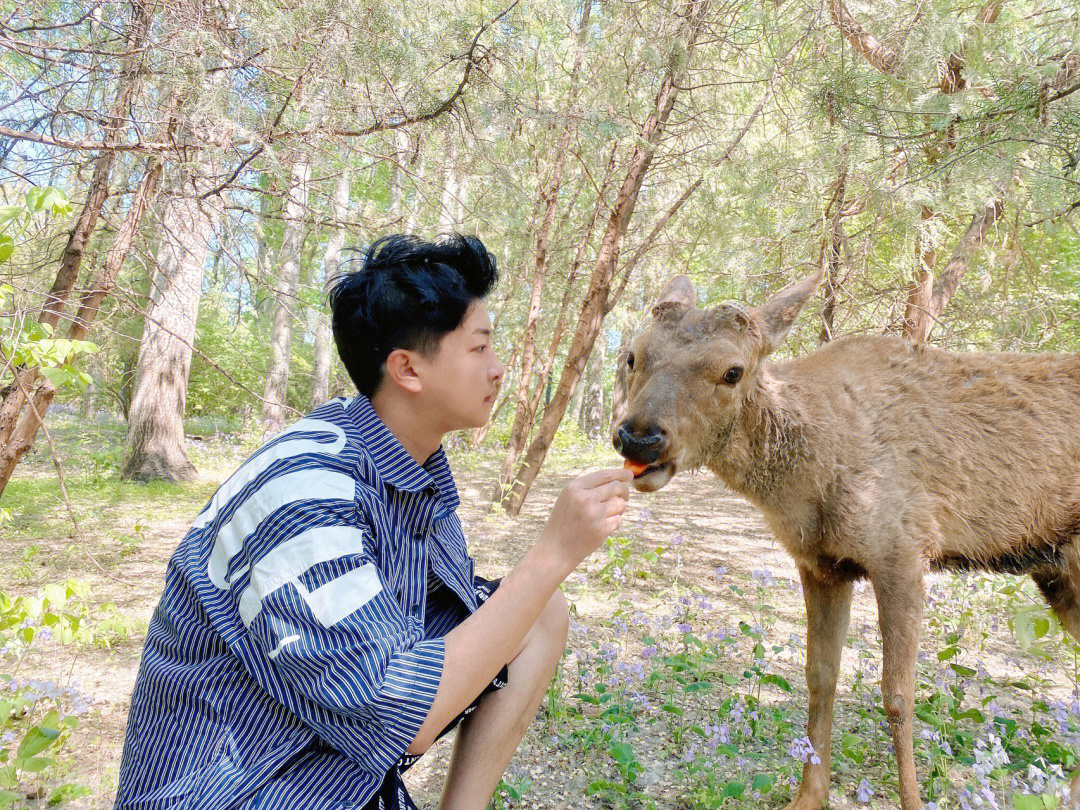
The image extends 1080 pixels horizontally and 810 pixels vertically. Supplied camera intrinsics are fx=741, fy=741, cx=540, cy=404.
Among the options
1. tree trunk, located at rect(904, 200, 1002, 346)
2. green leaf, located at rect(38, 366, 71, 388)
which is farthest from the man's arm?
tree trunk, located at rect(904, 200, 1002, 346)

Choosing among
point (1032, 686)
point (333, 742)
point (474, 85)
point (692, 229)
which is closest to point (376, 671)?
point (333, 742)

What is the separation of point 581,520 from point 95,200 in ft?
13.8

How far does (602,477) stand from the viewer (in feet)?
7.30

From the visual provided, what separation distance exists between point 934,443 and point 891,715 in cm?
126

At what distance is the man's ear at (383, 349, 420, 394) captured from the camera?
7.54 feet

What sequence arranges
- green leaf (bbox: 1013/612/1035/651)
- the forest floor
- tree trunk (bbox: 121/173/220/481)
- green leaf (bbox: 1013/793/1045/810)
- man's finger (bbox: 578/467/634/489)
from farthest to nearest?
tree trunk (bbox: 121/173/220/481)
green leaf (bbox: 1013/612/1035/651)
the forest floor
man's finger (bbox: 578/467/634/489)
green leaf (bbox: 1013/793/1045/810)

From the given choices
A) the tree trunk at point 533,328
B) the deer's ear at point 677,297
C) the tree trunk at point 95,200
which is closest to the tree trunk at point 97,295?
the tree trunk at point 95,200

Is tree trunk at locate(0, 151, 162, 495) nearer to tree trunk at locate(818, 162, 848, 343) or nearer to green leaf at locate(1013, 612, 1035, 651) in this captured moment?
tree trunk at locate(818, 162, 848, 343)

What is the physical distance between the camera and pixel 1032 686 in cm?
425

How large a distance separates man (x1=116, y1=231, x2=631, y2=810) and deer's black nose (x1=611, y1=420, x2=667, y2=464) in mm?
696

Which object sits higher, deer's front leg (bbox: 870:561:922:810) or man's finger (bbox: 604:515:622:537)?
man's finger (bbox: 604:515:622:537)

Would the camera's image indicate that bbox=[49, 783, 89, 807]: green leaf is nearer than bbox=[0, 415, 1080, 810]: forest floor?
Yes

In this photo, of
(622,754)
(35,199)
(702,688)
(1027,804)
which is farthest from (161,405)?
(1027,804)

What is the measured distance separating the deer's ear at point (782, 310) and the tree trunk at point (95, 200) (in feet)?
11.0
